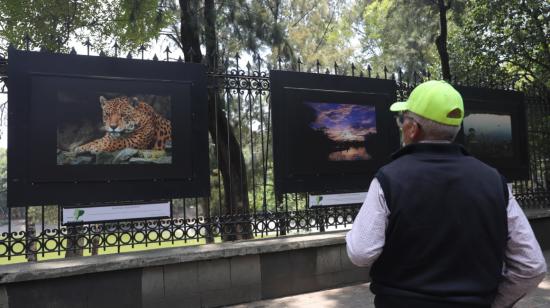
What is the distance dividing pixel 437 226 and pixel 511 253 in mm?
451

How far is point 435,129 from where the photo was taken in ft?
6.04

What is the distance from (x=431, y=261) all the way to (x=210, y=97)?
17.3 feet

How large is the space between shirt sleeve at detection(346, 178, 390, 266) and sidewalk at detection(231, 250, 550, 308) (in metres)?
4.04

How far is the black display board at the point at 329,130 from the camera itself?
6258 millimetres

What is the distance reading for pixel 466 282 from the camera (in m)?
1.70

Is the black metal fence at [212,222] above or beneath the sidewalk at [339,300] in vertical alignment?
above

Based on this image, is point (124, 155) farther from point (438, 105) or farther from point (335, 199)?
point (438, 105)

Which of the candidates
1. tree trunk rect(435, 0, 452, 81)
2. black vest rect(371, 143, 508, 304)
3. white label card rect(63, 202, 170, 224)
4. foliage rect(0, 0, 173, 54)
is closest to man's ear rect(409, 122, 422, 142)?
black vest rect(371, 143, 508, 304)

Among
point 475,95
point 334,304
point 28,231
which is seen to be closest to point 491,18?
point 475,95

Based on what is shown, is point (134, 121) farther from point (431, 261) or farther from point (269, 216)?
point (431, 261)

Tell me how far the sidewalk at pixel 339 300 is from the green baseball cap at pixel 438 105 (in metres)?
4.17

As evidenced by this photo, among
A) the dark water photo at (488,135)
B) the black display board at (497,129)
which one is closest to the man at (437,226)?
the black display board at (497,129)

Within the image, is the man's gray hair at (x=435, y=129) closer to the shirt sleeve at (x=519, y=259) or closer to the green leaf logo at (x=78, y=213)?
the shirt sleeve at (x=519, y=259)

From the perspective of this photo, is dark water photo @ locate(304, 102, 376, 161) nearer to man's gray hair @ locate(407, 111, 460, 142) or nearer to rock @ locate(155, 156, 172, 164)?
rock @ locate(155, 156, 172, 164)
